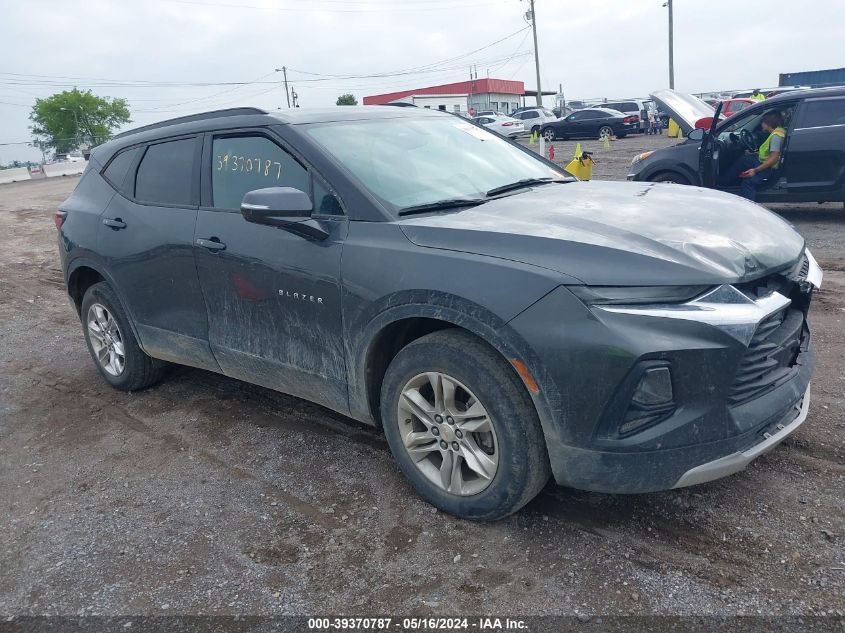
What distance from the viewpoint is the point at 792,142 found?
28.7 ft

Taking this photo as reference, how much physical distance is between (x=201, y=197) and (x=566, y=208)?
2.11 metres

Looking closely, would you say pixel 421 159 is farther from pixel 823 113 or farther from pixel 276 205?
pixel 823 113

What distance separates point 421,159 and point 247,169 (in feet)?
3.17

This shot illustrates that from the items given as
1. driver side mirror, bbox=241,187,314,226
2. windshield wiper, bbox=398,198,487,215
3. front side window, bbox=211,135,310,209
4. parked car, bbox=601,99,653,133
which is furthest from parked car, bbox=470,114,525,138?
driver side mirror, bbox=241,187,314,226

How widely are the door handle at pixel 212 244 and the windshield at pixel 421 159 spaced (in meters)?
0.80

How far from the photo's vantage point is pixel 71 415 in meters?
4.64

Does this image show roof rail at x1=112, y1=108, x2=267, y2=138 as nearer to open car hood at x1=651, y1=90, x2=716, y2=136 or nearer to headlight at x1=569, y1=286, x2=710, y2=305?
headlight at x1=569, y1=286, x2=710, y2=305

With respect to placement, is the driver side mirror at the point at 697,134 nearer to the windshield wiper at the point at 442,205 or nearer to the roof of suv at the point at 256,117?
the roof of suv at the point at 256,117

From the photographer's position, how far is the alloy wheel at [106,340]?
4789mm

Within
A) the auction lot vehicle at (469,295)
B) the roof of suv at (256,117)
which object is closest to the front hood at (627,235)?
the auction lot vehicle at (469,295)

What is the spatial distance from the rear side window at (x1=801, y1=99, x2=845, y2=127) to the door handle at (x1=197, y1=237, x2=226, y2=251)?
26.8ft

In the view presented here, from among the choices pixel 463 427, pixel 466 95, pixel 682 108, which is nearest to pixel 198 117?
pixel 463 427

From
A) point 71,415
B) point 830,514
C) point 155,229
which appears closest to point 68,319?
point 71,415

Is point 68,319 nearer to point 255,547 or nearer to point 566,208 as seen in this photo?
point 255,547
